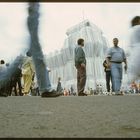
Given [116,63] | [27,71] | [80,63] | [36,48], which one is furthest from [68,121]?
[27,71]

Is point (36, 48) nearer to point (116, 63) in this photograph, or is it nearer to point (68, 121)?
point (68, 121)

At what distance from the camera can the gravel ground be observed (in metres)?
4.39

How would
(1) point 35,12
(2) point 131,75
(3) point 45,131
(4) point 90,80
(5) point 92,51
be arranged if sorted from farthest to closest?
(5) point 92,51, (4) point 90,80, (1) point 35,12, (2) point 131,75, (3) point 45,131

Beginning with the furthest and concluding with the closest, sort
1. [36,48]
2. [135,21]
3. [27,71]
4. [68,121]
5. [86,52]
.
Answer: [86,52] → [27,71] → [36,48] → [135,21] → [68,121]

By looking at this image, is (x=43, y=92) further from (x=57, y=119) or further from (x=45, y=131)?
(x=45, y=131)

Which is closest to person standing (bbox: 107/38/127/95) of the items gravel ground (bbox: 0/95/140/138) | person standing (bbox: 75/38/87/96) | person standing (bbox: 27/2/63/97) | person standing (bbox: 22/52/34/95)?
person standing (bbox: 75/38/87/96)

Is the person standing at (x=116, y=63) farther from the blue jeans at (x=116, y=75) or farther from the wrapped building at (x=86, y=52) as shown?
the wrapped building at (x=86, y=52)

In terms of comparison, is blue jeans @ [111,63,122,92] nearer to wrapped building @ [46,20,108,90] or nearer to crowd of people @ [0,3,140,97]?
crowd of people @ [0,3,140,97]

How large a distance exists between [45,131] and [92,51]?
7636 cm

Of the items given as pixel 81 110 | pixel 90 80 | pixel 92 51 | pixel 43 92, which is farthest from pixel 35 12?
pixel 92 51

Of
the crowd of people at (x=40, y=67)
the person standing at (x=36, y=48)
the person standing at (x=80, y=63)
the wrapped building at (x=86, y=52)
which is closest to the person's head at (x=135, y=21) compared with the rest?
the crowd of people at (x=40, y=67)

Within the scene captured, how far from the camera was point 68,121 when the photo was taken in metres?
5.17

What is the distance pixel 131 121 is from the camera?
524 centimetres

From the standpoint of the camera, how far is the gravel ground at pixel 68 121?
14.4ft
